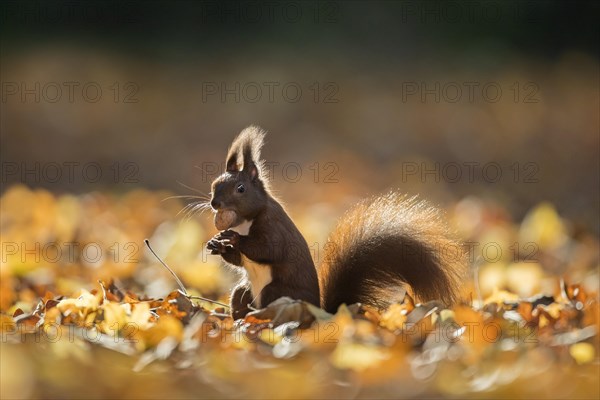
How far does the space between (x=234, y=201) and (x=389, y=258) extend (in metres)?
0.53

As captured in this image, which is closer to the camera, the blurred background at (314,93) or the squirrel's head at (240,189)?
the squirrel's head at (240,189)

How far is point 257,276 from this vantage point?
305 centimetres

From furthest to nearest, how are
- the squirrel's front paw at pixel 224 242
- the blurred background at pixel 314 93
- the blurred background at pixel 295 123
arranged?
the blurred background at pixel 314 93
the blurred background at pixel 295 123
the squirrel's front paw at pixel 224 242

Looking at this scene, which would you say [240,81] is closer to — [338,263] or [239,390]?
[338,263]

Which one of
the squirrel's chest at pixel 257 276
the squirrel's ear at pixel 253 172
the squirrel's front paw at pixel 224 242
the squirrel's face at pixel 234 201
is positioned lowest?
the squirrel's chest at pixel 257 276

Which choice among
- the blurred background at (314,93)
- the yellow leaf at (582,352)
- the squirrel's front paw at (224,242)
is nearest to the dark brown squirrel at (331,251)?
the squirrel's front paw at (224,242)

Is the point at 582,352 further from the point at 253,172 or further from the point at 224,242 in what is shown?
the point at 253,172

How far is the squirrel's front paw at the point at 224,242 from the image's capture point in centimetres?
295

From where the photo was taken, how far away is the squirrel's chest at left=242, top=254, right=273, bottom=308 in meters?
3.01

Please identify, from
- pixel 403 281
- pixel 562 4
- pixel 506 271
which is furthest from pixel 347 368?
pixel 562 4

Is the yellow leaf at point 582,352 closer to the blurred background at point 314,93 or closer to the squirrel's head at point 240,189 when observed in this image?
the squirrel's head at point 240,189

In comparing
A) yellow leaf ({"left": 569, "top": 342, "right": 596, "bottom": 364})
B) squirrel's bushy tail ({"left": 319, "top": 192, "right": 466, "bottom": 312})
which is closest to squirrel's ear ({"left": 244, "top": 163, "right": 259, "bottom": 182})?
squirrel's bushy tail ({"left": 319, "top": 192, "right": 466, "bottom": 312})

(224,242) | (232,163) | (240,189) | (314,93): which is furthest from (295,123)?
(224,242)

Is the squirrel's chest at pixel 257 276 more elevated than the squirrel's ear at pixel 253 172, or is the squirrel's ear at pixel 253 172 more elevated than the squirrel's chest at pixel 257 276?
the squirrel's ear at pixel 253 172
